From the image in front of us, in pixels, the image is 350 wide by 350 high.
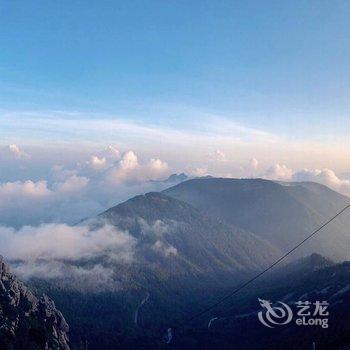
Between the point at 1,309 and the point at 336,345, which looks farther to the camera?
the point at 1,309

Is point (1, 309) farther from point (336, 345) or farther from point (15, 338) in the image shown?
point (336, 345)

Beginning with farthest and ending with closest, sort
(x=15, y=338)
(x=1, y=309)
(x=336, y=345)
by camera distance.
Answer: (x=1, y=309)
(x=15, y=338)
(x=336, y=345)

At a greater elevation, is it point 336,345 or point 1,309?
point 336,345

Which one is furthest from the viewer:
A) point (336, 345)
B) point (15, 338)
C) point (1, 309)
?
point (1, 309)

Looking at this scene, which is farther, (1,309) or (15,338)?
(1,309)

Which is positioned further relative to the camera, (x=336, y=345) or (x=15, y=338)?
(x=15, y=338)

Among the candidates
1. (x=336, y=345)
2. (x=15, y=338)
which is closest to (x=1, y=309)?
(x=15, y=338)
